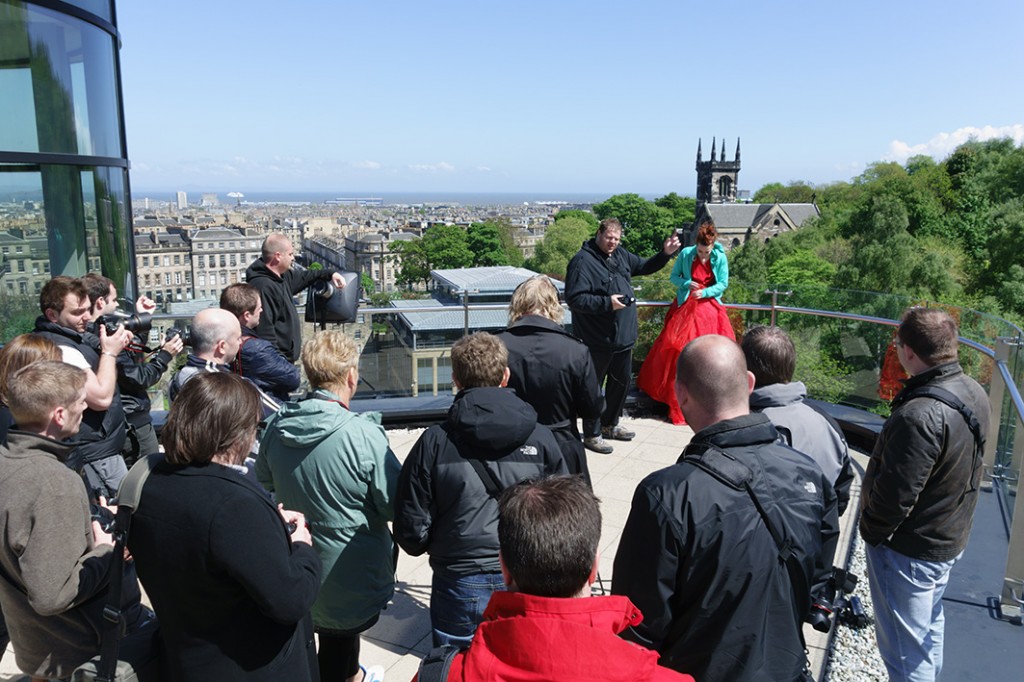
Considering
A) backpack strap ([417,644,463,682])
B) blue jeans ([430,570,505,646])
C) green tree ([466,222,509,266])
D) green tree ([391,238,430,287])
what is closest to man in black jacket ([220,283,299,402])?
blue jeans ([430,570,505,646])

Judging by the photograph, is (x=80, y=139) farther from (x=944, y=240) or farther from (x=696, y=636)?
(x=944, y=240)

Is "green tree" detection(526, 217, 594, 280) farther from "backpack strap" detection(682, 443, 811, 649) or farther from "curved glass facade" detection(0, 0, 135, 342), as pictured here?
"backpack strap" detection(682, 443, 811, 649)

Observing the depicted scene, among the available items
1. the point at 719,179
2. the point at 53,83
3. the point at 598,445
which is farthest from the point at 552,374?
the point at 719,179

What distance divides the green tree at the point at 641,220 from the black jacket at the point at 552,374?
95.6 metres

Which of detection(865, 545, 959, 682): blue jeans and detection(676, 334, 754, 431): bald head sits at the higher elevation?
detection(676, 334, 754, 431): bald head

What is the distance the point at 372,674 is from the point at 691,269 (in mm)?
4761

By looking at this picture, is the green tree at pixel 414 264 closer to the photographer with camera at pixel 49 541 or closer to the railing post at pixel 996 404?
the railing post at pixel 996 404

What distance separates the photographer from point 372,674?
324 centimetres

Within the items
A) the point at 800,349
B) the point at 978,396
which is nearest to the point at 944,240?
the point at 800,349

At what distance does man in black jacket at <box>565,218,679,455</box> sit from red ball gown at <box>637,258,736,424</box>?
57cm

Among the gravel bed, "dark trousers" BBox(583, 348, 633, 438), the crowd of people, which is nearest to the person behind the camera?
the crowd of people

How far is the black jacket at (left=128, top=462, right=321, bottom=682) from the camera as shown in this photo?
1911 mm

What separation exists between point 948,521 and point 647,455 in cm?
357

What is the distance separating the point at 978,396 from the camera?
9.56 feet
